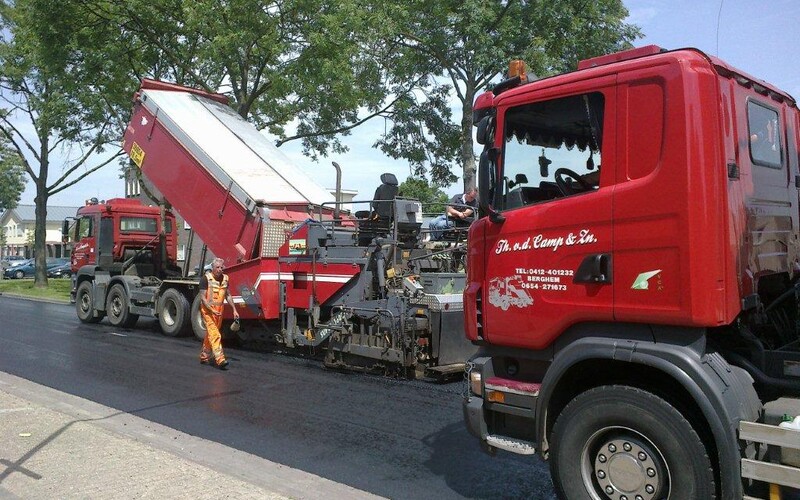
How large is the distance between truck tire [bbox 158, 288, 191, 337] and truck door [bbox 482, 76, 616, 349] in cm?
993

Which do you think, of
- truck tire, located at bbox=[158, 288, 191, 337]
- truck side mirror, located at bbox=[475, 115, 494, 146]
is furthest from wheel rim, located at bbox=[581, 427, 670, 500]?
truck tire, located at bbox=[158, 288, 191, 337]

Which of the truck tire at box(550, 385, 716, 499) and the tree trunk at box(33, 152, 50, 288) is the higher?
the tree trunk at box(33, 152, 50, 288)

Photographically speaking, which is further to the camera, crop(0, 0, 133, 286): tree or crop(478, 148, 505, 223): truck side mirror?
crop(0, 0, 133, 286): tree

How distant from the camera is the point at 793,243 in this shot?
464 centimetres

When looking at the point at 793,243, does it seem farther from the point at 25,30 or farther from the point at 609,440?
the point at 25,30

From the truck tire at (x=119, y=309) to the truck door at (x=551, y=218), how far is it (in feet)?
40.7

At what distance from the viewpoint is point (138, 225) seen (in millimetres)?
16422

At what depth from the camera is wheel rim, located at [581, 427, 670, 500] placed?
147 inches

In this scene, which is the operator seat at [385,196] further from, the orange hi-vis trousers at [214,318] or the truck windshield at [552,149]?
the truck windshield at [552,149]

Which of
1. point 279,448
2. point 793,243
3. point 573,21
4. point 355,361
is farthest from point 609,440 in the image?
point 573,21

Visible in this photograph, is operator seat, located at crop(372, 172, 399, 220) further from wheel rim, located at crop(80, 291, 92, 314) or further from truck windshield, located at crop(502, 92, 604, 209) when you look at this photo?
wheel rim, located at crop(80, 291, 92, 314)

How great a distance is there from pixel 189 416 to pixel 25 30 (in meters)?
18.7

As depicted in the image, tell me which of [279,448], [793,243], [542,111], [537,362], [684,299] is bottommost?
[279,448]

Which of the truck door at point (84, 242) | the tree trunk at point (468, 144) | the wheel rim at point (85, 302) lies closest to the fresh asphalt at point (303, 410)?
the wheel rim at point (85, 302)
